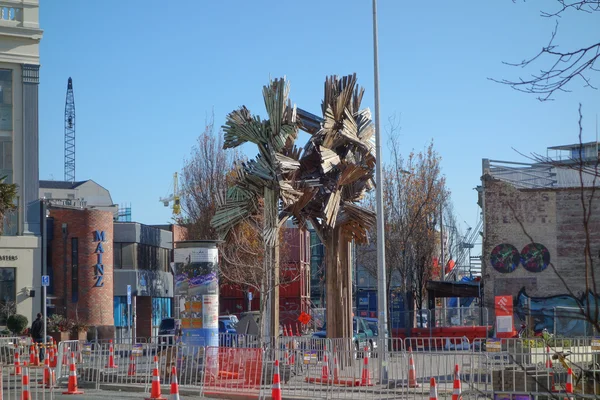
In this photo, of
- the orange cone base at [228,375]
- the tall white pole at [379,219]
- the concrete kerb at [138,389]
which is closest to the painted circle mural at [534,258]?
the tall white pole at [379,219]

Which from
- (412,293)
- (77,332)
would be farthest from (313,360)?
(412,293)

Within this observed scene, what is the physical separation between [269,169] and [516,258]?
21399mm

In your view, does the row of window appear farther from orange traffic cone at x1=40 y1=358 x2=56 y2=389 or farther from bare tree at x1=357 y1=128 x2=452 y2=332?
orange traffic cone at x1=40 y1=358 x2=56 y2=389

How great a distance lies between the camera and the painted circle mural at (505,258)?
40969 millimetres

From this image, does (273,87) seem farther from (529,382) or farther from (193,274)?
(529,382)

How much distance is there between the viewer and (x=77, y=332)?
40.2 metres

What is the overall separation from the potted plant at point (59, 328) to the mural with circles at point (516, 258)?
20100 millimetres

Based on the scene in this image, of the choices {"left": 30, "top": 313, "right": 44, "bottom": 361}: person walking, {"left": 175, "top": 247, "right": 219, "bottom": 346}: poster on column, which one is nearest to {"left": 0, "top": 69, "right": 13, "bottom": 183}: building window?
{"left": 30, "top": 313, "right": 44, "bottom": 361}: person walking

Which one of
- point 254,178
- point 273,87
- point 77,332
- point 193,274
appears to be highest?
point 273,87

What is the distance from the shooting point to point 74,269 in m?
46.7

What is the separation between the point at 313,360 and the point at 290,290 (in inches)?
1826

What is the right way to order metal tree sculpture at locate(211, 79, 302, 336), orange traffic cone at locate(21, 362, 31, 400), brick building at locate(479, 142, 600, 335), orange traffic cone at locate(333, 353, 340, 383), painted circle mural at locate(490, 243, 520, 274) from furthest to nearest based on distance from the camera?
painted circle mural at locate(490, 243, 520, 274) < brick building at locate(479, 142, 600, 335) < metal tree sculpture at locate(211, 79, 302, 336) < orange traffic cone at locate(333, 353, 340, 383) < orange traffic cone at locate(21, 362, 31, 400)

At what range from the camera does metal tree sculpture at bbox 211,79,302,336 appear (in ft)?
75.0

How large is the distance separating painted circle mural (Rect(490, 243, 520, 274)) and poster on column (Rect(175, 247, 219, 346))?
73.1 ft
